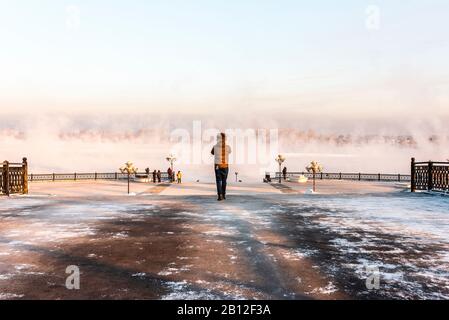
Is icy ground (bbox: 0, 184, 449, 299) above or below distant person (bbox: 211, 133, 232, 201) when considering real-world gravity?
below

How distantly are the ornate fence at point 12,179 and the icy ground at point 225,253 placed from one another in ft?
20.8

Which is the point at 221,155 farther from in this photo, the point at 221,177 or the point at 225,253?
the point at 225,253

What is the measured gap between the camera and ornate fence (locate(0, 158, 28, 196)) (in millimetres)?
15891

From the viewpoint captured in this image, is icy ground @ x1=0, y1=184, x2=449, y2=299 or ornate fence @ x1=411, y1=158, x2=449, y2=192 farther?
ornate fence @ x1=411, y1=158, x2=449, y2=192

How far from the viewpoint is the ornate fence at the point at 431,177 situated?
54.7ft

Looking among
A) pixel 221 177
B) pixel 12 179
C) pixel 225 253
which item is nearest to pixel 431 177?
pixel 221 177

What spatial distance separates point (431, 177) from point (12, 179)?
63.2 ft

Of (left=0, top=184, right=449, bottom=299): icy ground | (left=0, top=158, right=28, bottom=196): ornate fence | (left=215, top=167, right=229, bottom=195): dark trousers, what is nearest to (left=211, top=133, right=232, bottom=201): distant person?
(left=215, top=167, right=229, bottom=195): dark trousers

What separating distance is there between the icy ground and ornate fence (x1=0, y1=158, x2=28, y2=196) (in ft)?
20.8

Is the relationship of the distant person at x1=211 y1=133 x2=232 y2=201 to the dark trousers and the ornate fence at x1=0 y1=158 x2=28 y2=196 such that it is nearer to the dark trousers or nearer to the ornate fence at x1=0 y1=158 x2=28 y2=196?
the dark trousers

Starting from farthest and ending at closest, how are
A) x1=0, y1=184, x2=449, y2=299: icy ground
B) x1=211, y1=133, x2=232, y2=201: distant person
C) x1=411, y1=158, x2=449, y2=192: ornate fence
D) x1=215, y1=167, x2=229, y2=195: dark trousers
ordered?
x1=411, y1=158, x2=449, y2=192: ornate fence, x1=215, y1=167, x2=229, y2=195: dark trousers, x1=211, y1=133, x2=232, y2=201: distant person, x1=0, y1=184, x2=449, y2=299: icy ground

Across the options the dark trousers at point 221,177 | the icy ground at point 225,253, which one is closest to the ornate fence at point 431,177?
the icy ground at point 225,253

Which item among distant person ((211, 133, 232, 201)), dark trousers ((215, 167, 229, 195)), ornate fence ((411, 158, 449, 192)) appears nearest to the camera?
distant person ((211, 133, 232, 201))
